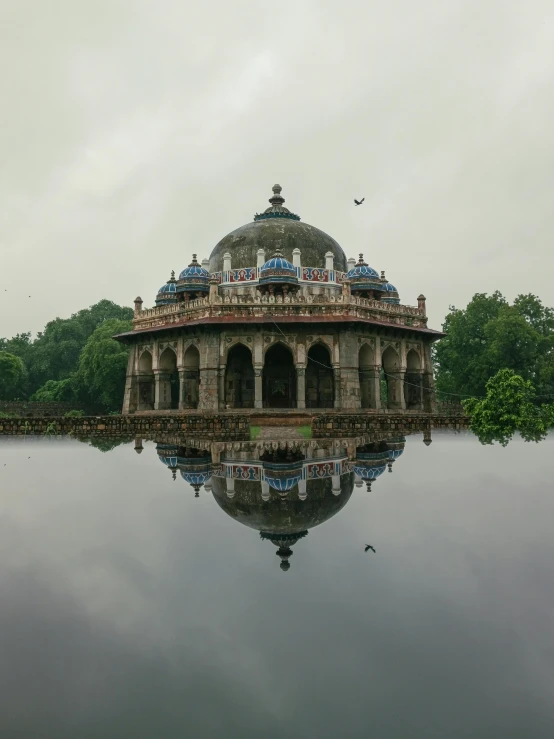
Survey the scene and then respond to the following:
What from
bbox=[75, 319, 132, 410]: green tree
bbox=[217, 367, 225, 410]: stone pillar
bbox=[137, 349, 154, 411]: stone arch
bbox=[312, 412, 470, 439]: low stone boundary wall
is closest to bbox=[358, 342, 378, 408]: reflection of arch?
bbox=[217, 367, 225, 410]: stone pillar

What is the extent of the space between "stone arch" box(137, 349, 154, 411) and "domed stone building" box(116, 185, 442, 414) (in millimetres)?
58

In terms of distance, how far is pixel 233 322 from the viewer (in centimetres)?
2770

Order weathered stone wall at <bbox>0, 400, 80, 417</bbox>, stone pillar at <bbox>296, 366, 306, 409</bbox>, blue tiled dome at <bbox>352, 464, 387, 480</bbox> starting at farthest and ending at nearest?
1. weathered stone wall at <bbox>0, 400, 80, 417</bbox>
2. stone pillar at <bbox>296, 366, 306, 409</bbox>
3. blue tiled dome at <bbox>352, 464, 387, 480</bbox>

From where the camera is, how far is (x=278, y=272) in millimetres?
29891

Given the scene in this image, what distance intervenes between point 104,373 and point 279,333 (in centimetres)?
1935

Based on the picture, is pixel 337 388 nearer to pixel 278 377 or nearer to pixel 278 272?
pixel 278 377

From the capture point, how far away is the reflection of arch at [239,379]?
32.2 m

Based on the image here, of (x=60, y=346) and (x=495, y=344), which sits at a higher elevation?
(x=60, y=346)

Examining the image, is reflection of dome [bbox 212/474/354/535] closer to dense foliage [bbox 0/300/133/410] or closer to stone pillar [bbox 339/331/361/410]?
stone pillar [bbox 339/331/361/410]

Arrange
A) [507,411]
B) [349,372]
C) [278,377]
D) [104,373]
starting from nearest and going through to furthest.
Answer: [507,411] → [349,372] → [278,377] → [104,373]

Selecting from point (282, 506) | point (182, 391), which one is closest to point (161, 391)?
point (182, 391)

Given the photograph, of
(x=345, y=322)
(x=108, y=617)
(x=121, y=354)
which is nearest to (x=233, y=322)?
(x=345, y=322)

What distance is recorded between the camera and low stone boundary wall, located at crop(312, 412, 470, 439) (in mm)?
18688

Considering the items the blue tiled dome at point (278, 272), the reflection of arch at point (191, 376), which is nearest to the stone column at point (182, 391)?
the reflection of arch at point (191, 376)
